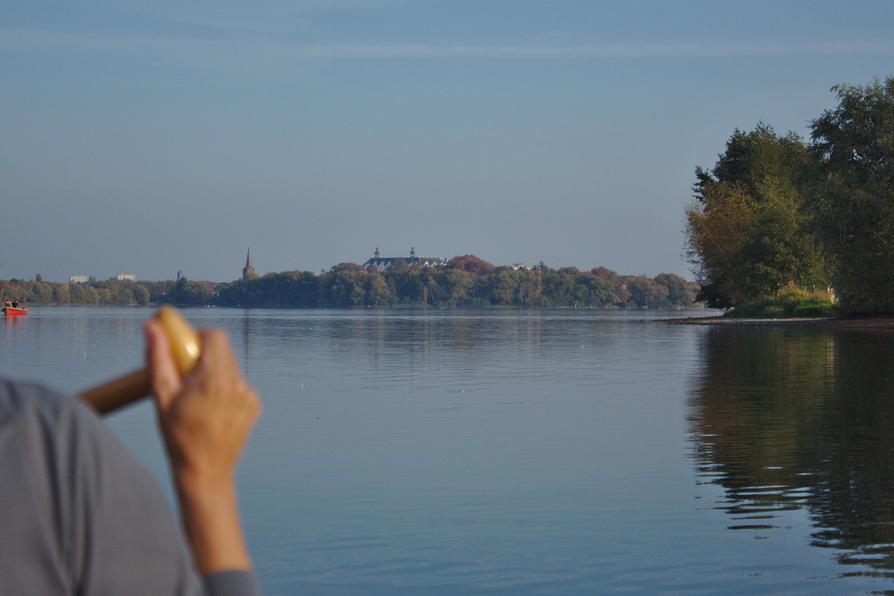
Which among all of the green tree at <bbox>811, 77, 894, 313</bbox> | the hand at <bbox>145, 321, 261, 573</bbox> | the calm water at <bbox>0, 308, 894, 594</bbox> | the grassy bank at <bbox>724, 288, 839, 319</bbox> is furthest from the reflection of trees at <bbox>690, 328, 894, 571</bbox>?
the grassy bank at <bbox>724, 288, 839, 319</bbox>

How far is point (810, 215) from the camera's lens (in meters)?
52.2

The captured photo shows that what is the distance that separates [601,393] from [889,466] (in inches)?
403

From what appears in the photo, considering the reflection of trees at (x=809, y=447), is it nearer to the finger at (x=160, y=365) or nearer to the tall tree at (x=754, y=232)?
the finger at (x=160, y=365)

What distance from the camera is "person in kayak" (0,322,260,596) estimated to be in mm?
1016

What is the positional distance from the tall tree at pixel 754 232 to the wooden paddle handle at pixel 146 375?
227 ft

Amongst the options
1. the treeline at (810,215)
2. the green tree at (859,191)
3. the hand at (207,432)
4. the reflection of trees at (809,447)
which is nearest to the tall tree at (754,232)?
the treeline at (810,215)

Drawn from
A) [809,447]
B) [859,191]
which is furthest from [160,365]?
[859,191]

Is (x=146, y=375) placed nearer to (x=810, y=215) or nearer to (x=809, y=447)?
(x=809, y=447)

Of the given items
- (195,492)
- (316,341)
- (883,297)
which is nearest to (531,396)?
(195,492)

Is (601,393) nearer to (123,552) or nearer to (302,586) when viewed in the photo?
(302,586)

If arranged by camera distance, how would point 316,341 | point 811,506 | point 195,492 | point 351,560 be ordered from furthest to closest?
point 316,341
point 811,506
point 351,560
point 195,492

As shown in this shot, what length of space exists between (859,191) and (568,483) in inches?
1601

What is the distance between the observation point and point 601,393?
877 inches

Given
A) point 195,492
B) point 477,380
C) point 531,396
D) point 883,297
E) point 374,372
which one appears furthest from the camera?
point 883,297
